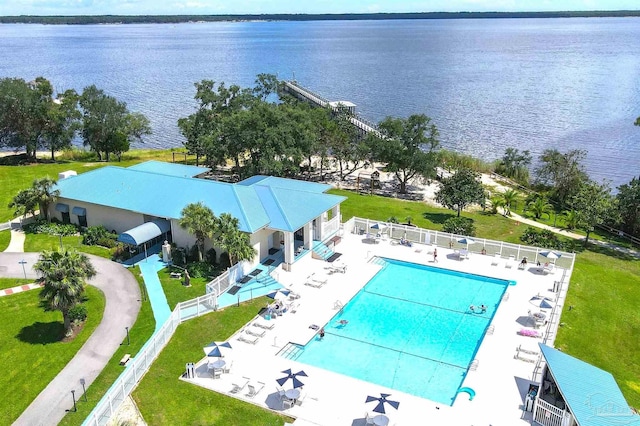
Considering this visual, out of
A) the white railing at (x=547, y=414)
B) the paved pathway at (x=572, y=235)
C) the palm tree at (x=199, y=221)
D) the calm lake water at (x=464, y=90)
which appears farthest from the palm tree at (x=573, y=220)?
the palm tree at (x=199, y=221)

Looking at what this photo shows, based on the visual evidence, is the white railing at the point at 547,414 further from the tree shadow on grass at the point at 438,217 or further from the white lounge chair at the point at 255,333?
the tree shadow on grass at the point at 438,217

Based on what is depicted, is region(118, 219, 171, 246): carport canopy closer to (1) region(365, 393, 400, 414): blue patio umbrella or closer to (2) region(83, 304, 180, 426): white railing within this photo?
(2) region(83, 304, 180, 426): white railing

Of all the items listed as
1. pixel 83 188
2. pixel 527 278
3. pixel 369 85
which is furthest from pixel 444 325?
pixel 369 85

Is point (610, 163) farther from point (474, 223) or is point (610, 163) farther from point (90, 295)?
point (90, 295)

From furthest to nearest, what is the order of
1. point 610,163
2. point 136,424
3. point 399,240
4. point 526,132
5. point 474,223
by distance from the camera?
point 526,132, point 610,163, point 474,223, point 399,240, point 136,424

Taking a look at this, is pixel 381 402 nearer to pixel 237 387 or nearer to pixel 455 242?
pixel 237 387
